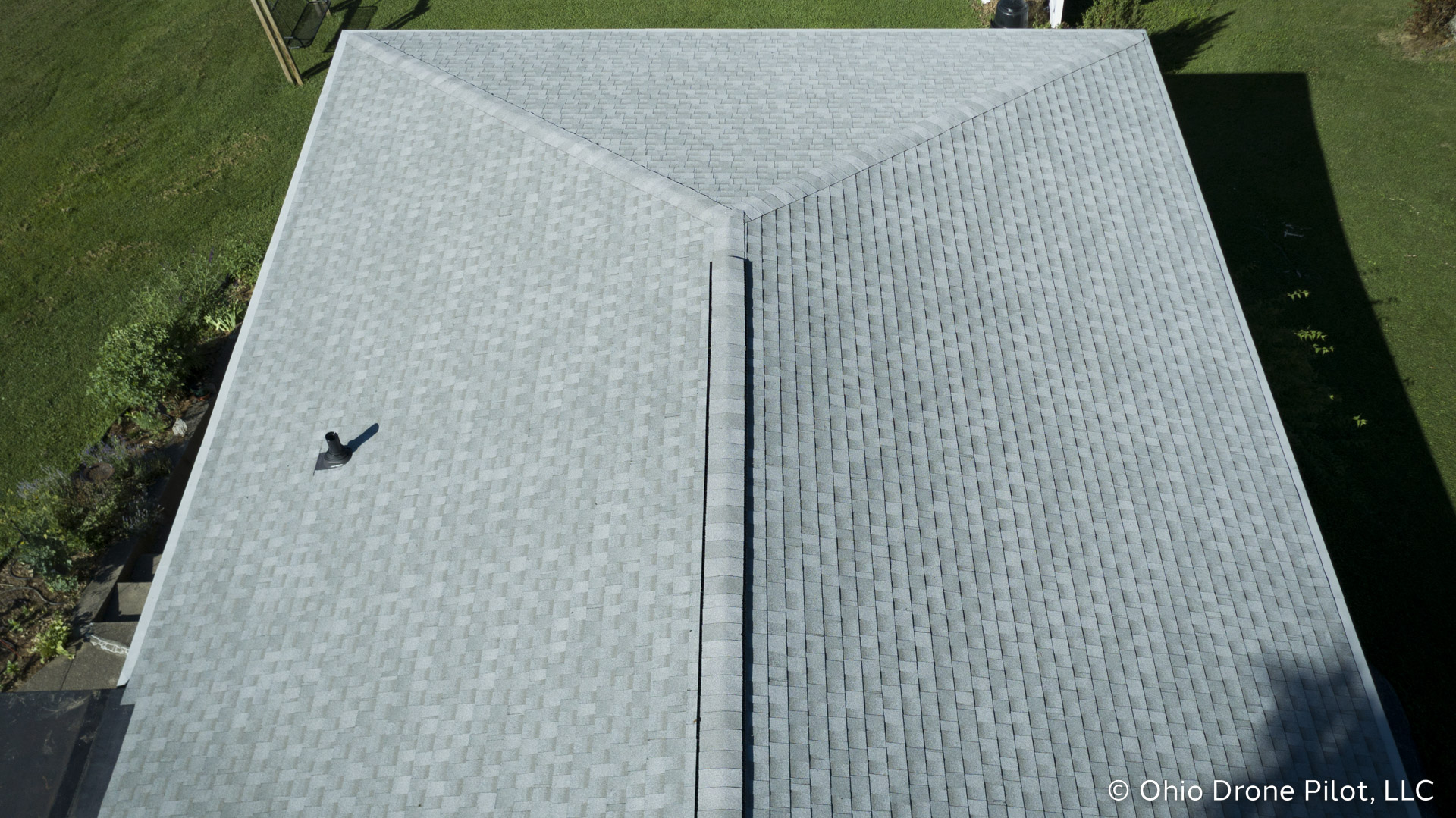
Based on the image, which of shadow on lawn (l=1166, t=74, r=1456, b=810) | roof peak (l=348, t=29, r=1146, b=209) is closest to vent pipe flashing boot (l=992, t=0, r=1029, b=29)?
roof peak (l=348, t=29, r=1146, b=209)

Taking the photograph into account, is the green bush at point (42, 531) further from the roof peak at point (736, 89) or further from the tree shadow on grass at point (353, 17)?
the tree shadow on grass at point (353, 17)

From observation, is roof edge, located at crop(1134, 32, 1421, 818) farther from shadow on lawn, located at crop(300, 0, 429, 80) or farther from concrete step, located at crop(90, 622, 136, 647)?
shadow on lawn, located at crop(300, 0, 429, 80)

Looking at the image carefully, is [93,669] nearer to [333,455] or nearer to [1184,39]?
[333,455]

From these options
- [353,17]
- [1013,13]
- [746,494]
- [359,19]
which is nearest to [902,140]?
[746,494]

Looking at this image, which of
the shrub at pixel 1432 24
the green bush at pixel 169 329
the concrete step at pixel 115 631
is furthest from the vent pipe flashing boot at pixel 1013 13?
the concrete step at pixel 115 631

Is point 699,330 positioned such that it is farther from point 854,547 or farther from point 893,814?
Answer: point 893,814

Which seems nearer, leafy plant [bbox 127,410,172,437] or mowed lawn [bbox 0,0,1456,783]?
mowed lawn [bbox 0,0,1456,783]
